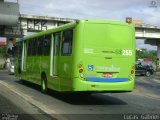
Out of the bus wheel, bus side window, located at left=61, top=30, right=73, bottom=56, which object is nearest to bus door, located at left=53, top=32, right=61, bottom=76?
bus side window, located at left=61, top=30, right=73, bottom=56

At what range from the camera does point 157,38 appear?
82875 mm

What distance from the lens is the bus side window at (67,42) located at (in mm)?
16078

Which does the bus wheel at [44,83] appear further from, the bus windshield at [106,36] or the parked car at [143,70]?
the parked car at [143,70]

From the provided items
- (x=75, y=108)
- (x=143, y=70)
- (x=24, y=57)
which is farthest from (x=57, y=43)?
(x=143, y=70)

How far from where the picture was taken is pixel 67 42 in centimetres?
1644

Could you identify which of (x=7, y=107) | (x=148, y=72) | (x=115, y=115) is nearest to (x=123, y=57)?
(x=115, y=115)

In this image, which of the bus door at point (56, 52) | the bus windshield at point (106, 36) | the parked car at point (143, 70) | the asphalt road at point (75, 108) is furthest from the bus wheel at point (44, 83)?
the parked car at point (143, 70)

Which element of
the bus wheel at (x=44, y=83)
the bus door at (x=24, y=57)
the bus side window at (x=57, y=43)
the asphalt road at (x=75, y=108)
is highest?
the bus side window at (x=57, y=43)

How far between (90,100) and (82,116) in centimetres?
485

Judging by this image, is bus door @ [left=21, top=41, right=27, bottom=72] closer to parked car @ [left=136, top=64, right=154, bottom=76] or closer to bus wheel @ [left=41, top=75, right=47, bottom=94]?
bus wheel @ [left=41, top=75, right=47, bottom=94]

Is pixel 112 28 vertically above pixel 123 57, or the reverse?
pixel 112 28

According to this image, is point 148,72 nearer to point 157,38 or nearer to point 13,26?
point 13,26

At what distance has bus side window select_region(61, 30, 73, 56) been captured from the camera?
1608cm

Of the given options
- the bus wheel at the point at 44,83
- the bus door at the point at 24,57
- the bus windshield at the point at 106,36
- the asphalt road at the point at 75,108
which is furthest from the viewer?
the bus door at the point at 24,57
